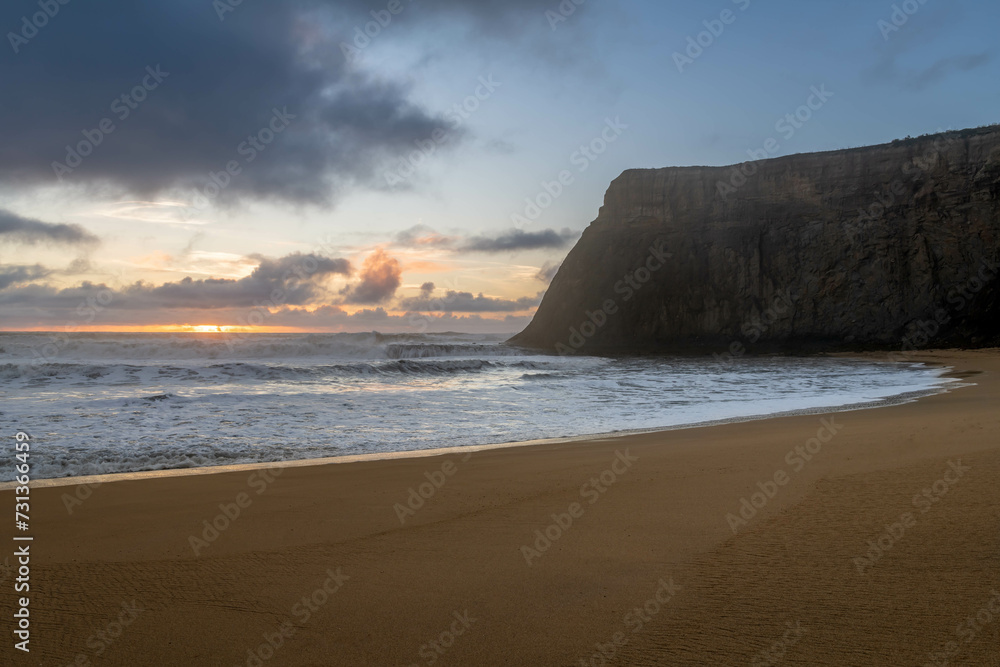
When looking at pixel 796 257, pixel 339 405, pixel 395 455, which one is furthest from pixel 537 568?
pixel 796 257

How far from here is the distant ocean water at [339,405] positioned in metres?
7.39

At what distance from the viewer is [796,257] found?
42312mm

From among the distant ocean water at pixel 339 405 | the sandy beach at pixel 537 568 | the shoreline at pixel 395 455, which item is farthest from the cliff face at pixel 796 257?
the sandy beach at pixel 537 568

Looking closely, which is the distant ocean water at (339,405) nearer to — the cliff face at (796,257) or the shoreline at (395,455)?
the shoreline at (395,455)

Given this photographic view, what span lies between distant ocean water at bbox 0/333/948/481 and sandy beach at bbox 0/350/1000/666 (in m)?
2.14

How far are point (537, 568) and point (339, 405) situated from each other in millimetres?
9222

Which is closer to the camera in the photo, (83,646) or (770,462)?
(83,646)

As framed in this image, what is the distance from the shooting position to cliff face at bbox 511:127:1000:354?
3662 cm

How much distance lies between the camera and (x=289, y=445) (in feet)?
24.9

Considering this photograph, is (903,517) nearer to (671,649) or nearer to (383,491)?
(671,649)

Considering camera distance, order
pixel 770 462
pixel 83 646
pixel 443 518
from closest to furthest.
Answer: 1. pixel 83 646
2. pixel 443 518
3. pixel 770 462

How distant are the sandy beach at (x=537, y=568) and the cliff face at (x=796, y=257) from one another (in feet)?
127

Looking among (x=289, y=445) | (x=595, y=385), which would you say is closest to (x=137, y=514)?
(x=289, y=445)

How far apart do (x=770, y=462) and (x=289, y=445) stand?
18.9 feet
